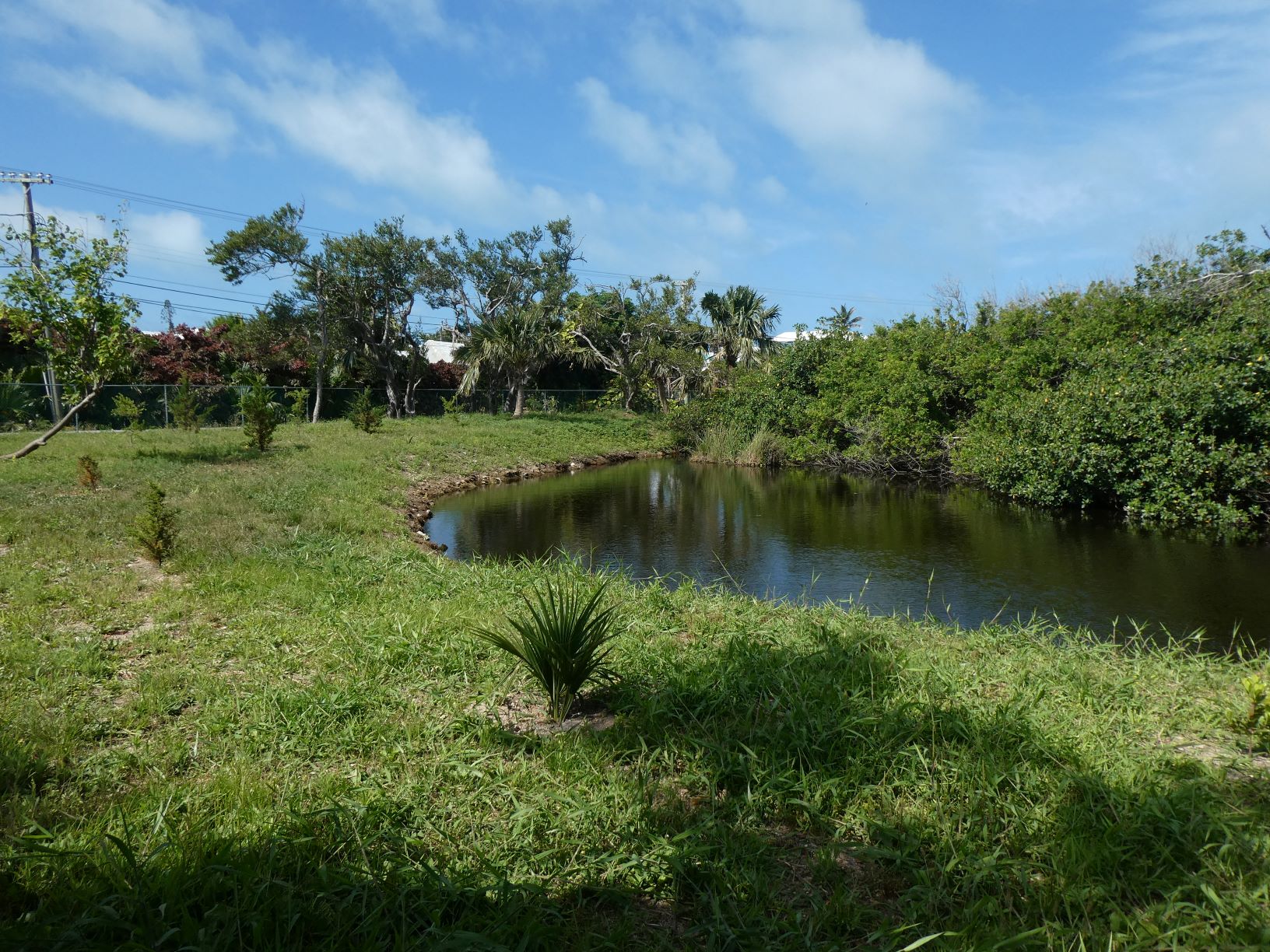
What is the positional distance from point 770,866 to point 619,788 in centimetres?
77

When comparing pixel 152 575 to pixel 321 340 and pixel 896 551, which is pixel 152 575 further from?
pixel 321 340

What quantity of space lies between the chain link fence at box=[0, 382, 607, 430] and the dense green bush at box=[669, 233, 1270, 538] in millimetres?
12742

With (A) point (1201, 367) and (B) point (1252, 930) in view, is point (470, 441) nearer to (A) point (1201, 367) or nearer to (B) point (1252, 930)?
(A) point (1201, 367)

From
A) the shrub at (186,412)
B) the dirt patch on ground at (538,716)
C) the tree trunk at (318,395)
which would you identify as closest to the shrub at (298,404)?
the tree trunk at (318,395)

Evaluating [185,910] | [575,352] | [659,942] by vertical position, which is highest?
[575,352]

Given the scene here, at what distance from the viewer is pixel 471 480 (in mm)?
18953

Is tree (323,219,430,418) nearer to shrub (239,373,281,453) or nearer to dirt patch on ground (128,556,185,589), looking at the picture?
shrub (239,373,281,453)

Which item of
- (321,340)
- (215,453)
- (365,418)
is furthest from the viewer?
(321,340)

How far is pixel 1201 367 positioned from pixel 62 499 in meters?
17.7

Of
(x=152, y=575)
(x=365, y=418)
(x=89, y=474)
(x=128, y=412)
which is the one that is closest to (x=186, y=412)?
(x=128, y=412)

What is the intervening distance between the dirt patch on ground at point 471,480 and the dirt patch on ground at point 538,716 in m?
6.70

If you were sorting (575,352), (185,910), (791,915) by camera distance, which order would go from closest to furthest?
(185,910), (791,915), (575,352)

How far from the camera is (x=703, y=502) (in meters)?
16.2

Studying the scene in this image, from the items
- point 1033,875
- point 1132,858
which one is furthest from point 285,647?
point 1132,858
